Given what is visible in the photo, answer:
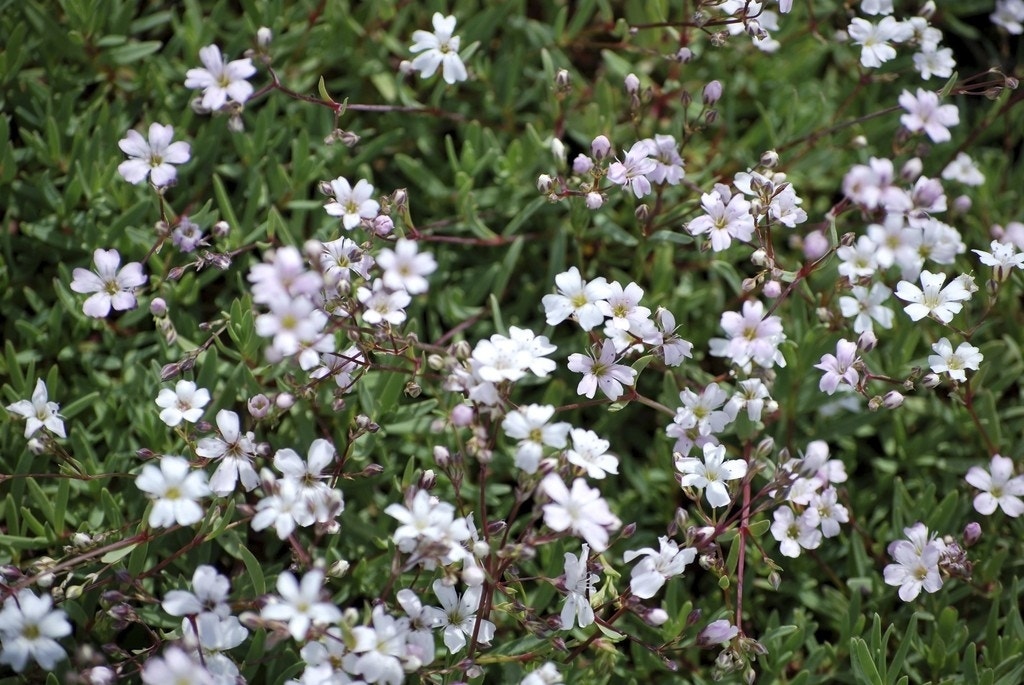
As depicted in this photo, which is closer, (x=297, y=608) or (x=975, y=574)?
(x=297, y=608)

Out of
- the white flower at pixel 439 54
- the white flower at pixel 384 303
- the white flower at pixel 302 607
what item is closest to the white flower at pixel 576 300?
the white flower at pixel 384 303

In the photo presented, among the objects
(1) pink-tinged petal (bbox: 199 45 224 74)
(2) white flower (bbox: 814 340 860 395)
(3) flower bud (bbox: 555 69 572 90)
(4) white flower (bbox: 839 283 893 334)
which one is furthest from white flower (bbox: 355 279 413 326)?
(4) white flower (bbox: 839 283 893 334)

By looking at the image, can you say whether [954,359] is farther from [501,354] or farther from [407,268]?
[407,268]

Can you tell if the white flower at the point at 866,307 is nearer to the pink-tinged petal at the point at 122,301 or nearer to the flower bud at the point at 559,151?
the flower bud at the point at 559,151

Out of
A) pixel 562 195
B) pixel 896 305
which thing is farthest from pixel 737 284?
pixel 562 195

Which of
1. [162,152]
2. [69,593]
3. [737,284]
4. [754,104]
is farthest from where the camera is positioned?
[754,104]

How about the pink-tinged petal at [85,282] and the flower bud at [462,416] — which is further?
the pink-tinged petal at [85,282]

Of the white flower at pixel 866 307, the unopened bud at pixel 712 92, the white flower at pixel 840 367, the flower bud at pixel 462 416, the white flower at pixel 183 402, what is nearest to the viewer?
the flower bud at pixel 462 416

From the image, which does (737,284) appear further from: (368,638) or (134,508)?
(134,508)
